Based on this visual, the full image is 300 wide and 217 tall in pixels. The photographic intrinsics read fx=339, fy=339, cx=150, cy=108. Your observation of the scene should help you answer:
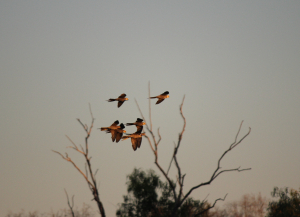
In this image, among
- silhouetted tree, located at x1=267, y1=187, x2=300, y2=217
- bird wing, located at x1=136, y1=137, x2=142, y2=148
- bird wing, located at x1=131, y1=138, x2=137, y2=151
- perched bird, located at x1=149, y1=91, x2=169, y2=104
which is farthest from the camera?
silhouetted tree, located at x1=267, y1=187, x2=300, y2=217

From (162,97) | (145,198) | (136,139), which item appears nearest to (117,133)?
(136,139)

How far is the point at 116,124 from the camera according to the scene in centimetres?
743

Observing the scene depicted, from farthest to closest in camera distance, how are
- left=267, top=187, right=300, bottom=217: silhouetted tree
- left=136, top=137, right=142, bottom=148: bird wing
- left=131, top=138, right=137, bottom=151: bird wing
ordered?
left=267, top=187, right=300, bottom=217: silhouetted tree
left=136, top=137, right=142, bottom=148: bird wing
left=131, top=138, right=137, bottom=151: bird wing

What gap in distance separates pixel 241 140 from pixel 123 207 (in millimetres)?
20265

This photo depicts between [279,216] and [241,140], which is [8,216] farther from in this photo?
[241,140]

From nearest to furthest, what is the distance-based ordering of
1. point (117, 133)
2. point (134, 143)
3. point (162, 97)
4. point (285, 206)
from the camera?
1. point (134, 143)
2. point (117, 133)
3. point (162, 97)
4. point (285, 206)

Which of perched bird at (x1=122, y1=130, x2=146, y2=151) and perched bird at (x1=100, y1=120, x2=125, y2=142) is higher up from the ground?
perched bird at (x1=100, y1=120, x2=125, y2=142)

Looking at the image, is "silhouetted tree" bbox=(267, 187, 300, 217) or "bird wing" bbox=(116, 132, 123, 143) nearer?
"bird wing" bbox=(116, 132, 123, 143)

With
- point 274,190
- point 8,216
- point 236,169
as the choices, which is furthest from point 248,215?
point 236,169

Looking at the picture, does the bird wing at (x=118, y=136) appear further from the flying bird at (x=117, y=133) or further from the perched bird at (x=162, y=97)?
the perched bird at (x=162, y=97)

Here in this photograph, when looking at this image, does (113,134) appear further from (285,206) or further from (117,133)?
(285,206)

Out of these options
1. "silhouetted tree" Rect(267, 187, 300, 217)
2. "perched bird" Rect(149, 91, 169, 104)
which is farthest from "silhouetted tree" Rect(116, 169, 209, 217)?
"perched bird" Rect(149, 91, 169, 104)

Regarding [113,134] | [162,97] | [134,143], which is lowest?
[134,143]

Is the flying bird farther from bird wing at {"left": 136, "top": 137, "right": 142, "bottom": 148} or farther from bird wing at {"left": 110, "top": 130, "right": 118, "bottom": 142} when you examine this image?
bird wing at {"left": 136, "top": 137, "right": 142, "bottom": 148}
